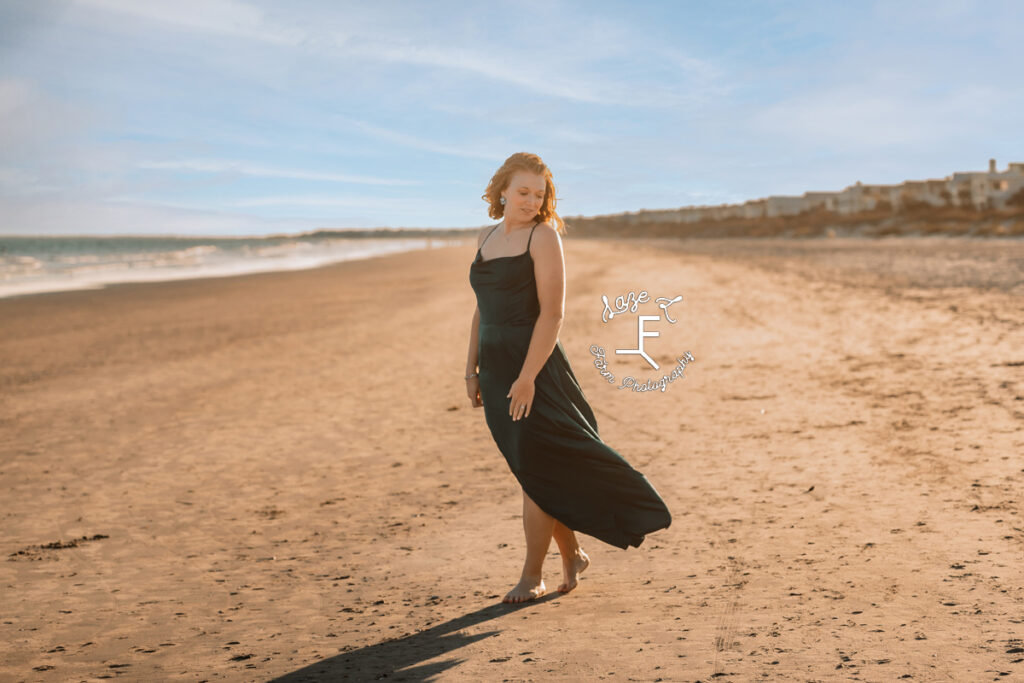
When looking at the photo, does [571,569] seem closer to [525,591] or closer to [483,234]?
[525,591]

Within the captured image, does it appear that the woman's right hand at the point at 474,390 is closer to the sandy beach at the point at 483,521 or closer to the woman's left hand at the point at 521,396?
the woman's left hand at the point at 521,396

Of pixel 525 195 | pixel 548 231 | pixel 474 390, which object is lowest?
pixel 474 390

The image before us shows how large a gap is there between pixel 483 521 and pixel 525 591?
1.25 meters

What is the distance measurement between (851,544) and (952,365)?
5413mm

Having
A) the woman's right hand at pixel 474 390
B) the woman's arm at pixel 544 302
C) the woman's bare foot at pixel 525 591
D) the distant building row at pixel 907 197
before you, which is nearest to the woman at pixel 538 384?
the woman's arm at pixel 544 302

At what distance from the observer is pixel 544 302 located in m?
3.29

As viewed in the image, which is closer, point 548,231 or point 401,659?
point 401,659

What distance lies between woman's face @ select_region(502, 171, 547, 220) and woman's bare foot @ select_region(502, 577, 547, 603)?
163cm

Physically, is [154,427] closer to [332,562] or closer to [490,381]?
[332,562]

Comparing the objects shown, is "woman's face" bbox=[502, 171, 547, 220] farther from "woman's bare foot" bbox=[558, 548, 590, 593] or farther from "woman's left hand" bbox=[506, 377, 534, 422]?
"woman's bare foot" bbox=[558, 548, 590, 593]

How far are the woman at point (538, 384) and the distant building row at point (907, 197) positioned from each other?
6845cm

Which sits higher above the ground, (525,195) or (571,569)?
(525,195)

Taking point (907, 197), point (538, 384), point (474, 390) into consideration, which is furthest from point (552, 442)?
point (907, 197)

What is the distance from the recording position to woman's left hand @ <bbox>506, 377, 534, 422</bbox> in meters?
3.32
